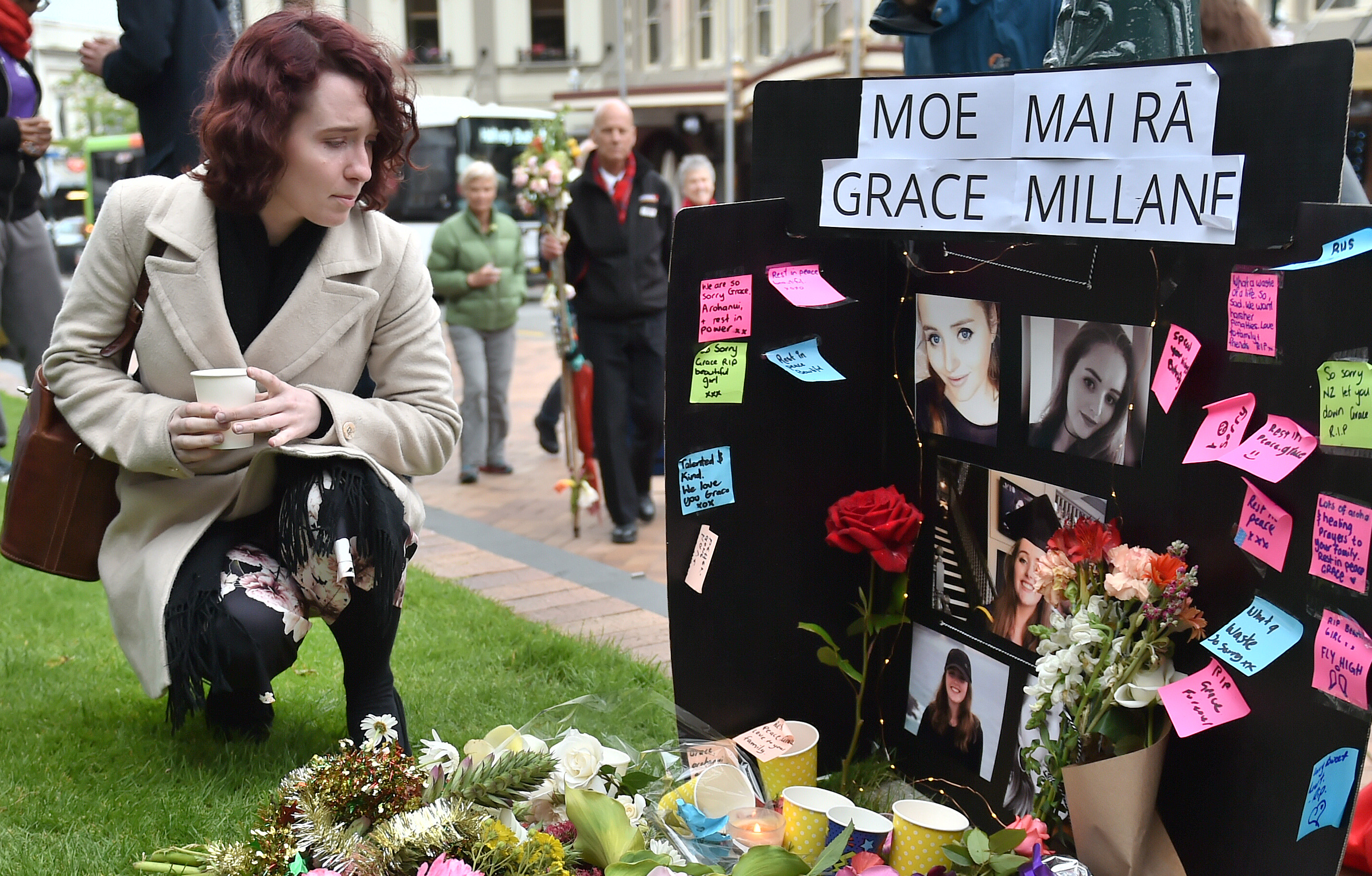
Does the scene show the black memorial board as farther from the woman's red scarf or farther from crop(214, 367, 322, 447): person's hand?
the woman's red scarf

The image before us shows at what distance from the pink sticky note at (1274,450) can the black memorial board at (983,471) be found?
3 centimetres

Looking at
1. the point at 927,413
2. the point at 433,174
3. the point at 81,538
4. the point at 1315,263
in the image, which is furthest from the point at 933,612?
the point at 433,174

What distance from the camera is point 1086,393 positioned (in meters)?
2.33

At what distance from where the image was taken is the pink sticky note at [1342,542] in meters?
1.77

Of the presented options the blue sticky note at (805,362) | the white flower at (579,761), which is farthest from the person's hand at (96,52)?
the white flower at (579,761)

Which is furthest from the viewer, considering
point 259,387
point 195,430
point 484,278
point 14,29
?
point 484,278

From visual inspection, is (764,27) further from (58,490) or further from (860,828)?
(860,828)

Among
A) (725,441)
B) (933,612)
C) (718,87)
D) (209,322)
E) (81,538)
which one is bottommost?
(933,612)

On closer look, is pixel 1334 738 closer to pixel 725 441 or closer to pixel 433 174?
pixel 725 441

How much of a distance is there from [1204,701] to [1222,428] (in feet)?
1.49

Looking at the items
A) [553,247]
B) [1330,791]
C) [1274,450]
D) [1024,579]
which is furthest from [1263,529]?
[553,247]

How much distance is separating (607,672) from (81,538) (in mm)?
1423

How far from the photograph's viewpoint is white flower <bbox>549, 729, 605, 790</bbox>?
7.08 feet

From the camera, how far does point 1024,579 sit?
255 centimetres
